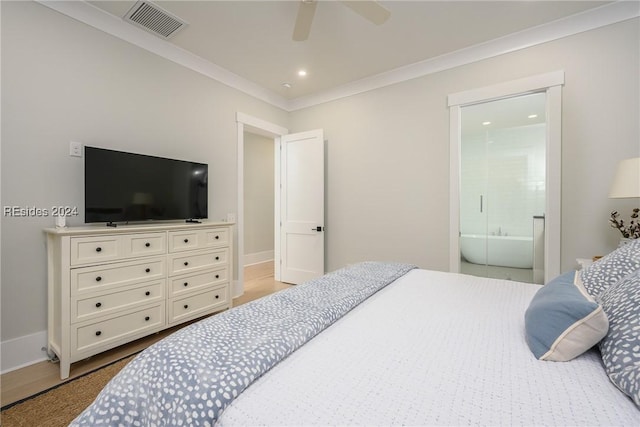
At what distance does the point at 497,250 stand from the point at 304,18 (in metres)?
3.42

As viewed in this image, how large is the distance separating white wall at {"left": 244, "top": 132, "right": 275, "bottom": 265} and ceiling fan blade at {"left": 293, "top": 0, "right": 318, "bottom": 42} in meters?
3.40

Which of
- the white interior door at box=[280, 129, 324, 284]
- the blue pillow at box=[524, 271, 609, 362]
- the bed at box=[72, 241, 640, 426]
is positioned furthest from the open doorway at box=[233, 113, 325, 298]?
the blue pillow at box=[524, 271, 609, 362]

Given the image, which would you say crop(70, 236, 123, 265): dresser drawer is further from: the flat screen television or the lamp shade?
the lamp shade

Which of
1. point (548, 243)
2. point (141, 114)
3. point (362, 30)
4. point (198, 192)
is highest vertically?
point (362, 30)

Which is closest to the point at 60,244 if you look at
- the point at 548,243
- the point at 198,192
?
the point at 198,192

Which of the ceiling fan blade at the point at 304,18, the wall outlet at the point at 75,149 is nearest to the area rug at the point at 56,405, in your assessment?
→ the wall outlet at the point at 75,149

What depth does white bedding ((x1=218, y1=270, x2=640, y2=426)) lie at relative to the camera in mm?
621

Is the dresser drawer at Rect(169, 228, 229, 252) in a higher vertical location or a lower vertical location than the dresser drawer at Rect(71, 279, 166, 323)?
higher

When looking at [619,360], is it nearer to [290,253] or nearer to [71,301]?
[71,301]

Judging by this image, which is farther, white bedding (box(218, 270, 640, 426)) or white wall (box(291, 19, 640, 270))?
white wall (box(291, 19, 640, 270))

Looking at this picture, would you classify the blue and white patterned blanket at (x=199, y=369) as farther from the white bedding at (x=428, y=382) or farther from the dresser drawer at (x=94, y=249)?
the dresser drawer at (x=94, y=249)

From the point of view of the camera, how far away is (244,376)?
729 mm

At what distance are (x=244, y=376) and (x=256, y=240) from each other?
4.93 meters

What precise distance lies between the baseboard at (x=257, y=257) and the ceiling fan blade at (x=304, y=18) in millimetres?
4068
